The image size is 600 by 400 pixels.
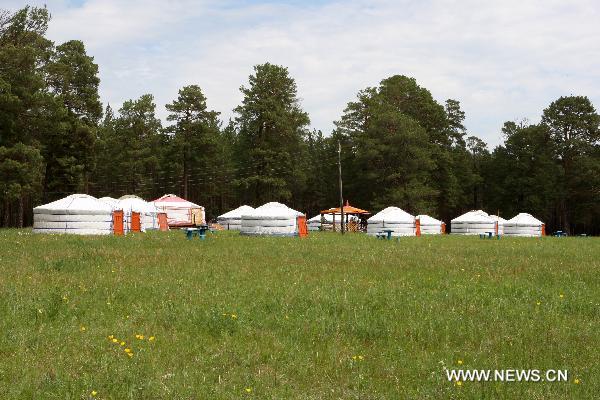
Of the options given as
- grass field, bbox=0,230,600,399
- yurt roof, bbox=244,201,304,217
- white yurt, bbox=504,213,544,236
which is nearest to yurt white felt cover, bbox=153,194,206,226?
yurt roof, bbox=244,201,304,217

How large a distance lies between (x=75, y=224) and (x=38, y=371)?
29243 millimetres

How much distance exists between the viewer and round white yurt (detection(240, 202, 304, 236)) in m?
37.4

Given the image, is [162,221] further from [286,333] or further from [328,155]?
[286,333]

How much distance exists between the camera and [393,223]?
145 ft

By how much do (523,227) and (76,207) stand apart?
A: 3836cm

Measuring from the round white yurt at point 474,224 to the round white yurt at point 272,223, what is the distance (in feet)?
71.4

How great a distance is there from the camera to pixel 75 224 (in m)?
32.8

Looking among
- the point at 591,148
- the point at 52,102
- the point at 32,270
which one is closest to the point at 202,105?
the point at 52,102

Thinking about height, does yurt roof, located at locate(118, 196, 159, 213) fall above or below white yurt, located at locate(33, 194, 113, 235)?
above

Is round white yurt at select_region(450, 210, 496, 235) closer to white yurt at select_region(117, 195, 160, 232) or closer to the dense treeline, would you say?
the dense treeline

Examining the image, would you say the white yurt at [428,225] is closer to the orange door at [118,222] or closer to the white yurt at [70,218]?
the orange door at [118,222]

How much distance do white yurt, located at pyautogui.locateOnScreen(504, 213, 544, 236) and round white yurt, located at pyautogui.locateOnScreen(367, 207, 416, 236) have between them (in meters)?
12.4

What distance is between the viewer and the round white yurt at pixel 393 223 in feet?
145

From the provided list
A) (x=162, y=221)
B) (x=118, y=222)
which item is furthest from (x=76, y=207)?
(x=162, y=221)
